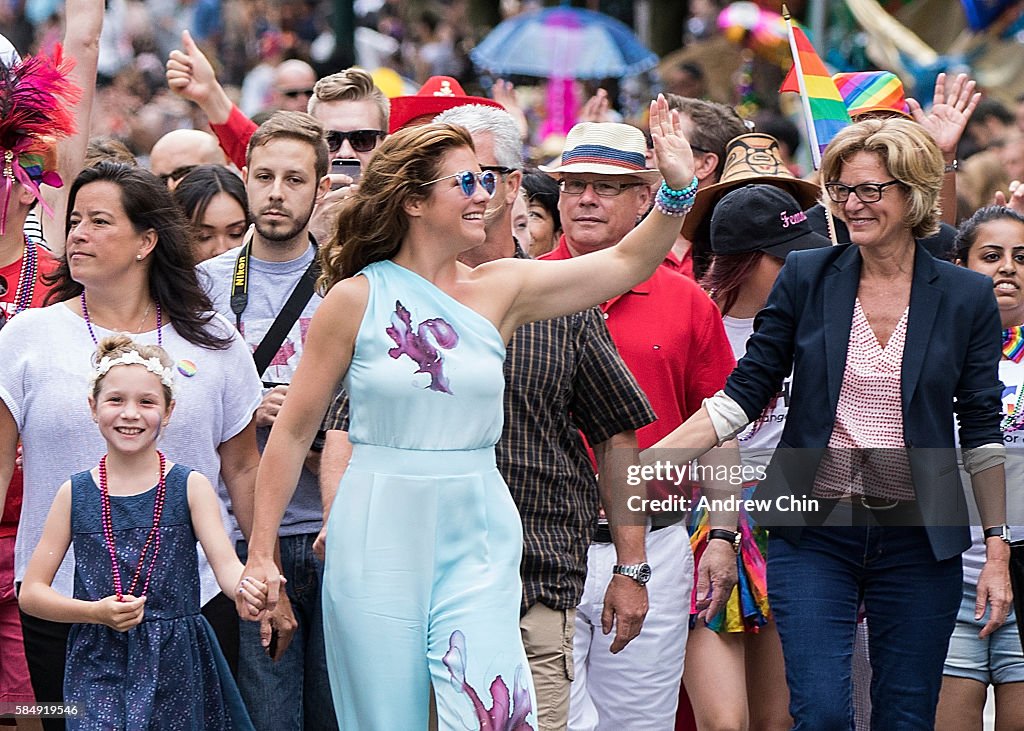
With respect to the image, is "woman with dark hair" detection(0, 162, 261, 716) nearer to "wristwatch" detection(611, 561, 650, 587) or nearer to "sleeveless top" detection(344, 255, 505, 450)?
"sleeveless top" detection(344, 255, 505, 450)

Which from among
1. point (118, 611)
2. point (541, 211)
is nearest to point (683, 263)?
point (541, 211)

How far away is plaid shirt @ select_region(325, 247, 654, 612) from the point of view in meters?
5.64

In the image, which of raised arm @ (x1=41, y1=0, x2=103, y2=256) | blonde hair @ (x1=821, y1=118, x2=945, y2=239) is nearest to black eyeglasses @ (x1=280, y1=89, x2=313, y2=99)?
raised arm @ (x1=41, y1=0, x2=103, y2=256)

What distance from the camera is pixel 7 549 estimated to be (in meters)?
5.88

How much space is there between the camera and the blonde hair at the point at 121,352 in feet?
17.7

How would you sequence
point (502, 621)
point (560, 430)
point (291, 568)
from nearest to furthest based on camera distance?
point (502, 621) < point (560, 430) < point (291, 568)

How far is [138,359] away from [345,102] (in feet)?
8.06

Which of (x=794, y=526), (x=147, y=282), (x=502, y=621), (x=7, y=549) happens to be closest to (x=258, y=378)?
(x=147, y=282)

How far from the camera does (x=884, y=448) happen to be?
555 centimetres

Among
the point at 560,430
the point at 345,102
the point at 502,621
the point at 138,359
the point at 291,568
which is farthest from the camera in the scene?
the point at 345,102

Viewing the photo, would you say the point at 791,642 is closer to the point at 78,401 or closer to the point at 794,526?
the point at 794,526

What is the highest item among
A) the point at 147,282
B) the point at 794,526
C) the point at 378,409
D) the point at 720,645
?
the point at 147,282

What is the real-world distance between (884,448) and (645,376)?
107cm

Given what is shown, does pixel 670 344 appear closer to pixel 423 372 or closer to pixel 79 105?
pixel 423 372
